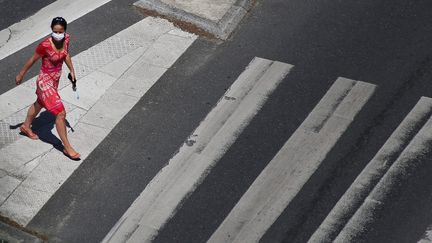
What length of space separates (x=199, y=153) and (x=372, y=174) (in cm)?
235

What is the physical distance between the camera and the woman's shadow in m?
11.4

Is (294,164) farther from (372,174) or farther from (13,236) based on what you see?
(13,236)

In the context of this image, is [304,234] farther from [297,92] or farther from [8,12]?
[8,12]

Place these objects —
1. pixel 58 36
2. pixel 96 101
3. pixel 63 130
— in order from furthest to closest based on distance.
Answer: pixel 96 101 → pixel 63 130 → pixel 58 36

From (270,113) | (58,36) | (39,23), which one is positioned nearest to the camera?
(58,36)

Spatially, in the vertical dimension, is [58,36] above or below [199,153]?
above

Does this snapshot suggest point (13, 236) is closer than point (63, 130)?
Yes

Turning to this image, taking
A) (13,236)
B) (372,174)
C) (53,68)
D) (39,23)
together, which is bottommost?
(13,236)

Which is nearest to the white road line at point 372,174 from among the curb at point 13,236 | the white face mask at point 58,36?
the curb at point 13,236

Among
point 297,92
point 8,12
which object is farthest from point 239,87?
point 8,12

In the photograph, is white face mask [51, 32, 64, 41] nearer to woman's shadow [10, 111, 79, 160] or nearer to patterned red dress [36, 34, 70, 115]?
patterned red dress [36, 34, 70, 115]

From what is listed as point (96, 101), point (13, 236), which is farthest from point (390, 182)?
point (13, 236)

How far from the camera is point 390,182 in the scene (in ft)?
33.4

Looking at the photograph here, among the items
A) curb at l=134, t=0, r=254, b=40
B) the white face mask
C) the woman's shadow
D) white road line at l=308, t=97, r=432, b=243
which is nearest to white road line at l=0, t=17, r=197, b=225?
the woman's shadow
